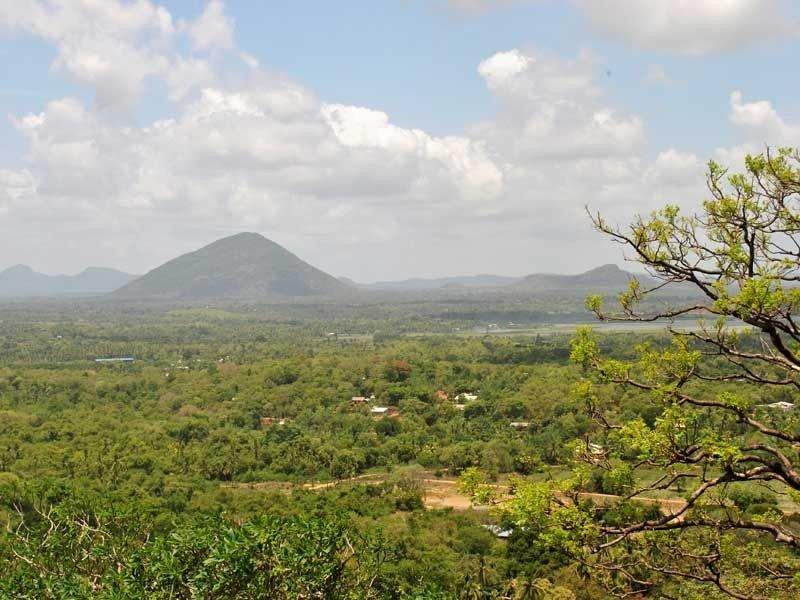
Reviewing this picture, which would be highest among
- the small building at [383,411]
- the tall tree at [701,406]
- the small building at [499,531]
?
the tall tree at [701,406]

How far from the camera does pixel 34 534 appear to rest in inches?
632

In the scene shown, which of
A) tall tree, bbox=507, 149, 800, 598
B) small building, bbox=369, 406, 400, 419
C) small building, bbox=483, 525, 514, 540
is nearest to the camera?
tall tree, bbox=507, 149, 800, 598

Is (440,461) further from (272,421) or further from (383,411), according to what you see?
(272,421)

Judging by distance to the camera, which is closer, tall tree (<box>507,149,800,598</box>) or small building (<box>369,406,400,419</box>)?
tall tree (<box>507,149,800,598</box>)

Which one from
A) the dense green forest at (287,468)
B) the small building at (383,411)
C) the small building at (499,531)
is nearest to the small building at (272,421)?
the dense green forest at (287,468)

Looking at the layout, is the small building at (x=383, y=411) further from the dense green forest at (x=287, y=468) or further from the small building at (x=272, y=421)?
the small building at (x=272, y=421)

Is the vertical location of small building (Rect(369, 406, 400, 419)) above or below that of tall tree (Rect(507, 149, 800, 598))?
below

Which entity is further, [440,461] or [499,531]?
[440,461]

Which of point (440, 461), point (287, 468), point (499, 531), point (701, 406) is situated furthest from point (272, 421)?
point (701, 406)

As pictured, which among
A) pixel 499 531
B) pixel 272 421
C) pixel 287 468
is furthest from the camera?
pixel 272 421

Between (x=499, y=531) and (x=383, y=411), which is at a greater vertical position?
(x=499, y=531)

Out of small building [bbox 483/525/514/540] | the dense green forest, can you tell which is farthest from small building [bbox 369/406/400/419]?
small building [bbox 483/525/514/540]

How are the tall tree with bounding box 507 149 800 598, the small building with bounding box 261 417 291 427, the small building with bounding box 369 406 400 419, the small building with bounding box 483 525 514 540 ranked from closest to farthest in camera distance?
the tall tree with bounding box 507 149 800 598
the small building with bounding box 483 525 514 540
the small building with bounding box 261 417 291 427
the small building with bounding box 369 406 400 419

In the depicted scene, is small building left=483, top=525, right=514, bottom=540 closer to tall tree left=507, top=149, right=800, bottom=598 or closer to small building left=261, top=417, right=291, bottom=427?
tall tree left=507, top=149, right=800, bottom=598
